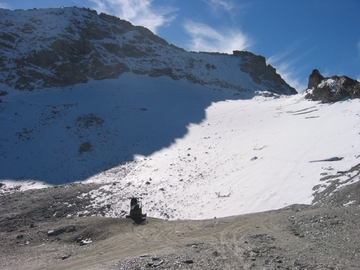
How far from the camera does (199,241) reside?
10414mm

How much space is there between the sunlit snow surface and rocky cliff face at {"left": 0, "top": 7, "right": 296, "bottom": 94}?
23.2 ft

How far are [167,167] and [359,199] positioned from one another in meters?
15.0

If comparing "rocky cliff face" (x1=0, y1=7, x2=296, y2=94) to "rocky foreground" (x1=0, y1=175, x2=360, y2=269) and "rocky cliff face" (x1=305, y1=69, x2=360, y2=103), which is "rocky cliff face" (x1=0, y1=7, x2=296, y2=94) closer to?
"rocky cliff face" (x1=305, y1=69, x2=360, y2=103)

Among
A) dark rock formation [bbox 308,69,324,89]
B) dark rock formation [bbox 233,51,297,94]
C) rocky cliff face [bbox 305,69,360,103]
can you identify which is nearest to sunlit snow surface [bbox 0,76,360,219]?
rocky cliff face [bbox 305,69,360,103]

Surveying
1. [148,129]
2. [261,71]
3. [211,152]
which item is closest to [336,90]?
[211,152]

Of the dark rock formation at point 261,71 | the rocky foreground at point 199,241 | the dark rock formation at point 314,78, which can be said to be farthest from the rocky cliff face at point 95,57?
the rocky foreground at point 199,241

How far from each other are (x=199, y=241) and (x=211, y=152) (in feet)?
53.2

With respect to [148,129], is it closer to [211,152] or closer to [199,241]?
[211,152]

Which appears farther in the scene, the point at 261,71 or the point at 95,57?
the point at 261,71

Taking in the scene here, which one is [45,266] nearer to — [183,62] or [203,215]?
[203,215]

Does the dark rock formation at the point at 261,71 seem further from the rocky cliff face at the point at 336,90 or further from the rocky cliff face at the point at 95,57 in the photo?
the rocky cliff face at the point at 336,90

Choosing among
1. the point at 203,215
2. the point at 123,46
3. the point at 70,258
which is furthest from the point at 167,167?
the point at 123,46

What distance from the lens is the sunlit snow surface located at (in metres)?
16.6

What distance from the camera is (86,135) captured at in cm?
3203
